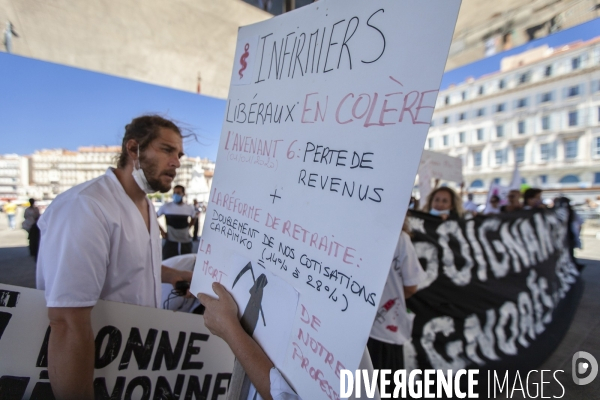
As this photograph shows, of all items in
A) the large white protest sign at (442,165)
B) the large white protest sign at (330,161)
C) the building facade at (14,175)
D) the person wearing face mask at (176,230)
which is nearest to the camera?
the large white protest sign at (330,161)

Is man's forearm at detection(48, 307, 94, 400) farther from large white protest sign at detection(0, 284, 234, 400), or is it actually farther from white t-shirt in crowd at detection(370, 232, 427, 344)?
white t-shirt in crowd at detection(370, 232, 427, 344)

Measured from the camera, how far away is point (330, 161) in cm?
77

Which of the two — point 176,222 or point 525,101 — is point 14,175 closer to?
point 176,222

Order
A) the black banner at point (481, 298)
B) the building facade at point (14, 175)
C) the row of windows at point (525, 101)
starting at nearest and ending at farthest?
1. the black banner at point (481, 298)
2. the building facade at point (14, 175)
3. the row of windows at point (525, 101)

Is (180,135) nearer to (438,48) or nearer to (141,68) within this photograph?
(438,48)

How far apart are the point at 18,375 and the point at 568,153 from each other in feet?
146

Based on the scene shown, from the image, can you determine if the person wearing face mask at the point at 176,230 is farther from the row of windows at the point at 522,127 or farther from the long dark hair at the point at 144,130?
the row of windows at the point at 522,127

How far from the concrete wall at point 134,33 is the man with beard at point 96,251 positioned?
294 cm

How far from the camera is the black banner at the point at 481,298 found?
Answer: 284 centimetres

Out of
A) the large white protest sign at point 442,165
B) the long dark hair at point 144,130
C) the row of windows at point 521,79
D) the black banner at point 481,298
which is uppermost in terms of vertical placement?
the row of windows at point 521,79

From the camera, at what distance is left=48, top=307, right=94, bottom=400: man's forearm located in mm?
1122

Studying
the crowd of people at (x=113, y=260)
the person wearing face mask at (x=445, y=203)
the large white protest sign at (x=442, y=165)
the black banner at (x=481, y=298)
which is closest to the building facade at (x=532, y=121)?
the large white protest sign at (x=442, y=165)

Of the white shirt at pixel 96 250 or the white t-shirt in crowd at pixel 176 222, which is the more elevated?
the white shirt at pixel 96 250

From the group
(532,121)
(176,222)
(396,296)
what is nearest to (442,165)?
(176,222)
